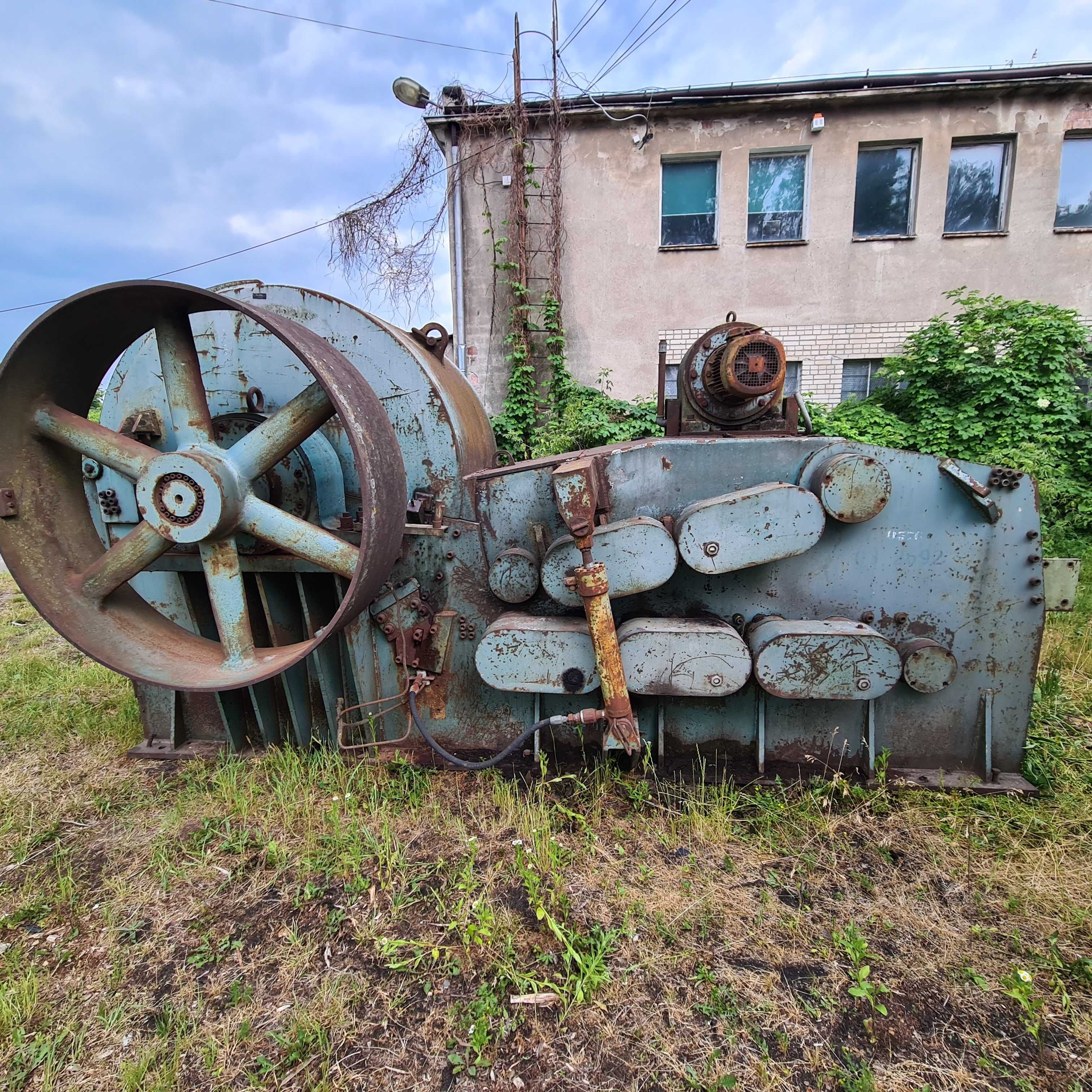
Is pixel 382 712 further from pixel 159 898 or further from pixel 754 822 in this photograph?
pixel 754 822

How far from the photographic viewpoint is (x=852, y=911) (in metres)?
1.72

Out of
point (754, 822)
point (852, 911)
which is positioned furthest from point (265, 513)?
point (852, 911)

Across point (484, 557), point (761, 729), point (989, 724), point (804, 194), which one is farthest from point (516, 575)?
point (804, 194)

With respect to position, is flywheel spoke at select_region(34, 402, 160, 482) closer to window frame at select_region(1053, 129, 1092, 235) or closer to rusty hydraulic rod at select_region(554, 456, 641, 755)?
rusty hydraulic rod at select_region(554, 456, 641, 755)

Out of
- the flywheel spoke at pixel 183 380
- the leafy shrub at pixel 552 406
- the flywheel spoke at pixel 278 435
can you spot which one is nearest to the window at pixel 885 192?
the leafy shrub at pixel 552 406

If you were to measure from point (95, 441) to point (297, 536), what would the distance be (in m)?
0.86

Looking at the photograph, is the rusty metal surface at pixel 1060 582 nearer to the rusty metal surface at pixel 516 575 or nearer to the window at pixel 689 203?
the rusty metal surface at pixel 516 575

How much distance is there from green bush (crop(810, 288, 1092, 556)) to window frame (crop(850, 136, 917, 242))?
1.28 metres

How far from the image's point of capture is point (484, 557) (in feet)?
7.45

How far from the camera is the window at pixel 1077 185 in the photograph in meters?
7.30

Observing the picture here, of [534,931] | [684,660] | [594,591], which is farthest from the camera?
[684,660]

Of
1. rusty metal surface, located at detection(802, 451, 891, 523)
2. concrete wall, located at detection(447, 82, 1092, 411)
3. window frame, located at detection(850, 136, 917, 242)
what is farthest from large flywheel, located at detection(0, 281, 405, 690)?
window frame, located at detection(850, 136, 917, 242)

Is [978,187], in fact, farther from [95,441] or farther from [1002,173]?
[95,441]

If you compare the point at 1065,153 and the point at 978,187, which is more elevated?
the point at 1065,153
